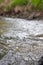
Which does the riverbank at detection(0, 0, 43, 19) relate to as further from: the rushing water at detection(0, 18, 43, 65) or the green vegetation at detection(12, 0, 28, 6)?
the rushing water at detection(0, 18, 43, 65)

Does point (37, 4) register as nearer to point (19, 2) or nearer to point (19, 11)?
point (19, 11)

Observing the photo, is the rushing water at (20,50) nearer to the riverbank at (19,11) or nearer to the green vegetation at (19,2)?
the riverbank at (19,11)

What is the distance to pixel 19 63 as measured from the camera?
8.02 meters

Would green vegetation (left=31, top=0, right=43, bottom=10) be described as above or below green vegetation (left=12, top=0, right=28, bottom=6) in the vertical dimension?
above

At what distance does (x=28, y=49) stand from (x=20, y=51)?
0.43 meters

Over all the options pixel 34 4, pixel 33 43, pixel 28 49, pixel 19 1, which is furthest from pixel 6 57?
pixel 19 1

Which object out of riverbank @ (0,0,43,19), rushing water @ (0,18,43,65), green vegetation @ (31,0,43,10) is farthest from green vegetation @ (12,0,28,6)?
rushing water @ (0,18,43,65)

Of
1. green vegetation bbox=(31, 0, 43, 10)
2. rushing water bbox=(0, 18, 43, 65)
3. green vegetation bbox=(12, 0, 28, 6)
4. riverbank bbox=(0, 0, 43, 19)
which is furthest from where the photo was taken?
green vegetation bbox=(12, 0, 28, 6)

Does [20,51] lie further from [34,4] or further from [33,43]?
[34,4]

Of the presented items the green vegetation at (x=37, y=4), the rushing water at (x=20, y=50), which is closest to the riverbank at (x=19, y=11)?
the green vegetation at (x=37, y=4)

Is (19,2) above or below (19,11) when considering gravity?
above

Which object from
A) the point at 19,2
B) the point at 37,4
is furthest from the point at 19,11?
the point at 37,4

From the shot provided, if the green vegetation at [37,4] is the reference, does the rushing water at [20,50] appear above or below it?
above

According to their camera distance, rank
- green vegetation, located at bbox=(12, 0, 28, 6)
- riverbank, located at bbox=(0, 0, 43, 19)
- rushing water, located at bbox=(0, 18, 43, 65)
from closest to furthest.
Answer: rushing water, located at bbox=(0, 18, 43, 65)
riverbank, located at bbox=(0, 0, 43, 19)
green vegetation, located at bbox=(12, 0, 28, 6)
